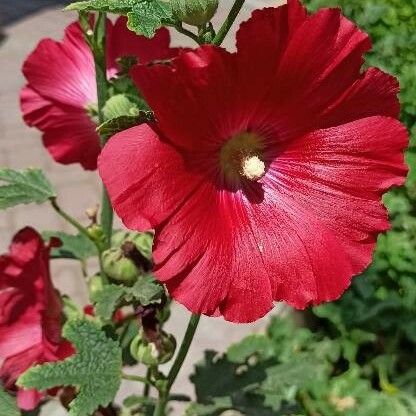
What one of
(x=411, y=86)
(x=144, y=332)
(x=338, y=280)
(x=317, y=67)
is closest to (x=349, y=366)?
(x=411, y=86)

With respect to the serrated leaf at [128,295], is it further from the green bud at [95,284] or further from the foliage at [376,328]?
the foliage at [376,328]

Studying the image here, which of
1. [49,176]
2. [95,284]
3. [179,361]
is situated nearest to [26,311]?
[95,284]

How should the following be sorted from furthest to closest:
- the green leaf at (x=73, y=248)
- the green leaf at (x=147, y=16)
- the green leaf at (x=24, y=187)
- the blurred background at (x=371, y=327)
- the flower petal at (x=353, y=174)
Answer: the blurred background at (x=371, y=327)
the green leaf at (x=73, y=248)
the green leaf at (x=24, y=187)
the flower petal at (x=353, y=174)
the green leaf at (x=147, y=16)

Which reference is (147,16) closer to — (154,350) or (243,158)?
(243,158)

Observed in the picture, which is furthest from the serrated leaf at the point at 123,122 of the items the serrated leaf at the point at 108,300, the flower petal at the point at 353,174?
the serrated leaf at the point at 108,300

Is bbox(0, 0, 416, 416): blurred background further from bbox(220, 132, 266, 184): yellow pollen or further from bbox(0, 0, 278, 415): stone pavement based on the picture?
bbox(220, 132, 266, 184): yellow pollen

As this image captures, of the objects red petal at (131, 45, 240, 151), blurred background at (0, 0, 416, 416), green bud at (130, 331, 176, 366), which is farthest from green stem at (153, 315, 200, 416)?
blurred background at (0, 0, 416, 416)

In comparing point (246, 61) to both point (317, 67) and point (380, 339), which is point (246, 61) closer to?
point (317, 67)
